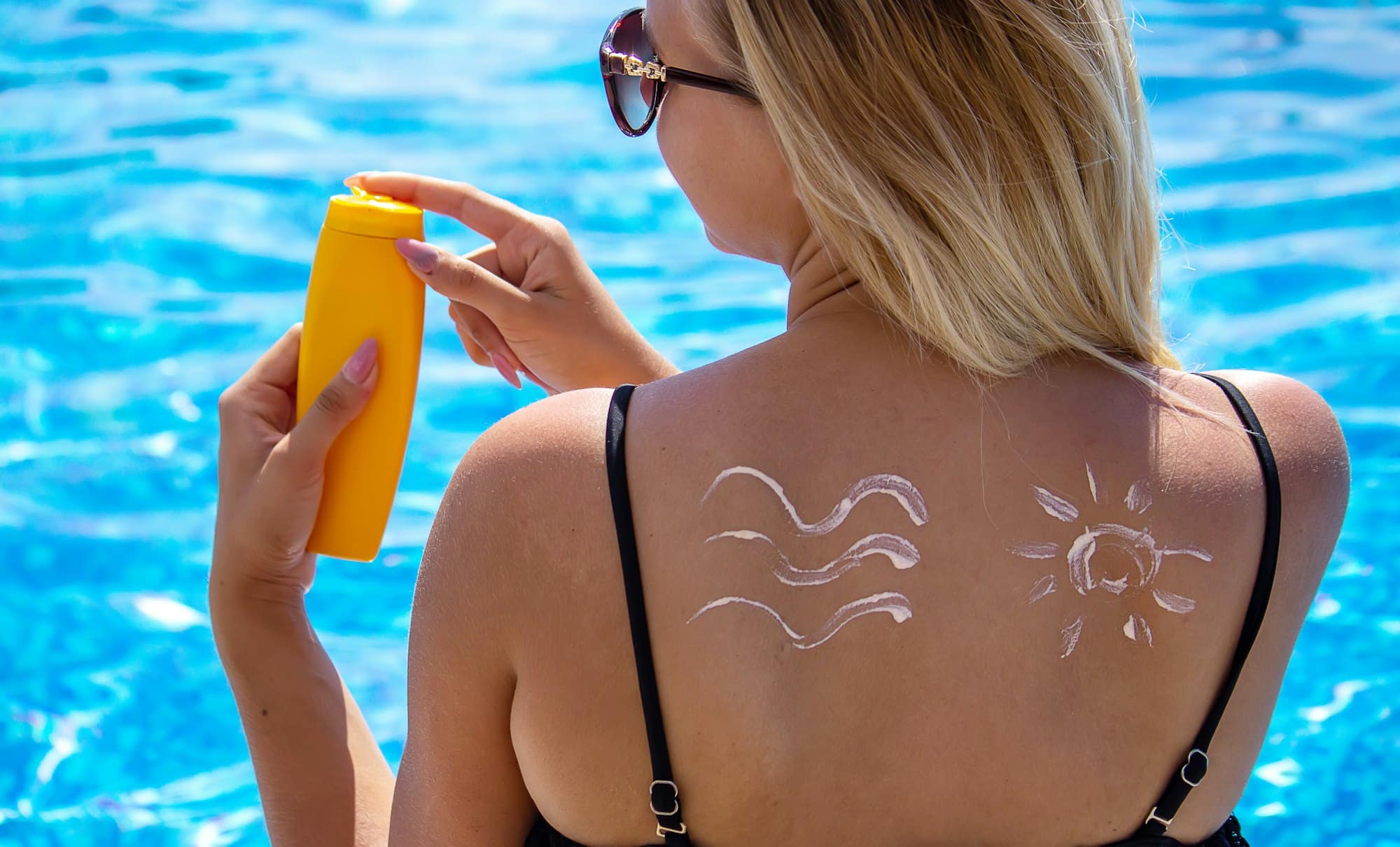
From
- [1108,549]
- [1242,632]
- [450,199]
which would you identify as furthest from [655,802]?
[450,199]

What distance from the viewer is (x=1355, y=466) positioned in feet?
12.9

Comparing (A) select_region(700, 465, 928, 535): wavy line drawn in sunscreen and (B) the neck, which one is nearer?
(A) select_region(700, 465, 928, 535): wavy line drawn in sunscreen

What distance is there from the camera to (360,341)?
1.58 m

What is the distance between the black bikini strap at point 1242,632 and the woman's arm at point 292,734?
0.94 metres

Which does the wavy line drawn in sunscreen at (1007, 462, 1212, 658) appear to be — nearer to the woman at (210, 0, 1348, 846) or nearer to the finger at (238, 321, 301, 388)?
the woman at (210, 0, 1348, 846)

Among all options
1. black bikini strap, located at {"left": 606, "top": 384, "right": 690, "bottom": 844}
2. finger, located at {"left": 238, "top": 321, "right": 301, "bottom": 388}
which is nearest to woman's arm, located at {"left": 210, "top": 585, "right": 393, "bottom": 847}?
finger, located at {"left": 238, "top": 321, "right": 301, "bottom": 388}

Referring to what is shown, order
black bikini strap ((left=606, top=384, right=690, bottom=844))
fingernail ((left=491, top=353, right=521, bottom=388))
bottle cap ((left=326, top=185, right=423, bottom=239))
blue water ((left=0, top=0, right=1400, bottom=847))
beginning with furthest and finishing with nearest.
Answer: blue water ((left=0, top=0, right=1400, bottom=847))
fingernail ((left=491, top=353, right=521, bottom=388))
bottle cap ((left=326, top=185, right=423, bottom=239))
black bikini strap ((left=606, top=384, right=690, bottom=844))

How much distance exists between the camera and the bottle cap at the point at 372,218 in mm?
1538

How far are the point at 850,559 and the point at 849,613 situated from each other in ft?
0.16

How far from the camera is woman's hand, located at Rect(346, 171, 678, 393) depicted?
1.82 m

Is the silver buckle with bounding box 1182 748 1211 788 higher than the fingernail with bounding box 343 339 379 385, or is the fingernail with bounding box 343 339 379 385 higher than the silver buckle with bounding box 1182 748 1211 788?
the fingernail with bounding box 343 339 379 385

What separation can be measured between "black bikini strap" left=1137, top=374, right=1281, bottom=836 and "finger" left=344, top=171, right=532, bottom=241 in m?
1.04

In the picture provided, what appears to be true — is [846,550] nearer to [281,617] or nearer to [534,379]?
[281,617]

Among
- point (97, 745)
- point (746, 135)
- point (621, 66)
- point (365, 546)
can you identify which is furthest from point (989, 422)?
point (97, 745)
